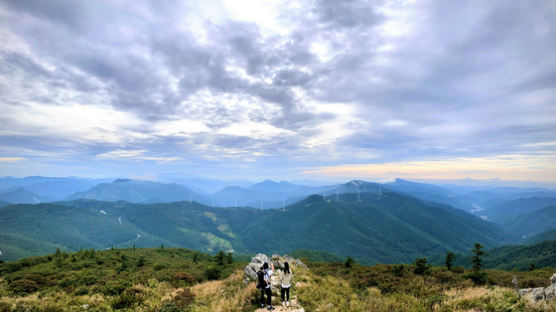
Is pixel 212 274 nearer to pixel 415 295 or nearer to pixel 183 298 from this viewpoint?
pixel 183 298

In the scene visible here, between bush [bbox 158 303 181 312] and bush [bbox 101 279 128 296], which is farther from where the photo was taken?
bush [bbox 101 279 128 296]

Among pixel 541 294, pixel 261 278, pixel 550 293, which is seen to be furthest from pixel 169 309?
pixel 541 294

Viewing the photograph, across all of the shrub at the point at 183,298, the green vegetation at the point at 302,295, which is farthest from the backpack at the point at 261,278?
the shrub at the point at 183,298

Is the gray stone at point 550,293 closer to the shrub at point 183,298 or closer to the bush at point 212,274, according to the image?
the shrub at point 183,298

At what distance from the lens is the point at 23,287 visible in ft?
76.3

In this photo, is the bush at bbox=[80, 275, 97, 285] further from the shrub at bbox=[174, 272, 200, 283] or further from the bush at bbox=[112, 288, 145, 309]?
the bush at bbox=[112, 288, 145, 309]

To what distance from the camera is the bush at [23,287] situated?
73.4 feet

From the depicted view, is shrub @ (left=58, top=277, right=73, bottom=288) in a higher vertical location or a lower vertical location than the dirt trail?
lower

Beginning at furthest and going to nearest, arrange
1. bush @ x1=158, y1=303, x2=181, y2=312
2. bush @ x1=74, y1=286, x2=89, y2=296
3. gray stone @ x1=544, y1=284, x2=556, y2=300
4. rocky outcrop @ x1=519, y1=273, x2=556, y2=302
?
bush @ x1=74, y1=286, x2=89, y2=296, bush @ x1=158, y1=303, x2=181, y2=312, rocky outcrop @ x1=519, y1=273, x2=556, y2=302, gray stone @ x1=544, y1=284, x2=556, y2=300

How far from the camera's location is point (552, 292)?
45.9ft

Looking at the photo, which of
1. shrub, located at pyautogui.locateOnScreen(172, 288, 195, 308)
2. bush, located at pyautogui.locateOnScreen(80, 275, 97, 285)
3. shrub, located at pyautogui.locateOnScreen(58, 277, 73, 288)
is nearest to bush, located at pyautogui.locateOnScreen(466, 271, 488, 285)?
shrub, located at pyautogui.locateOnScreen(172, 288, 195, 308)

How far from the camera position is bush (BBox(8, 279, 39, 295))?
22381mm

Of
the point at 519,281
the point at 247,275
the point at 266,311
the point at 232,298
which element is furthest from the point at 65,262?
the point at 519,281

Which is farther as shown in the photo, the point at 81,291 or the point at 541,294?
the point at 81,291
